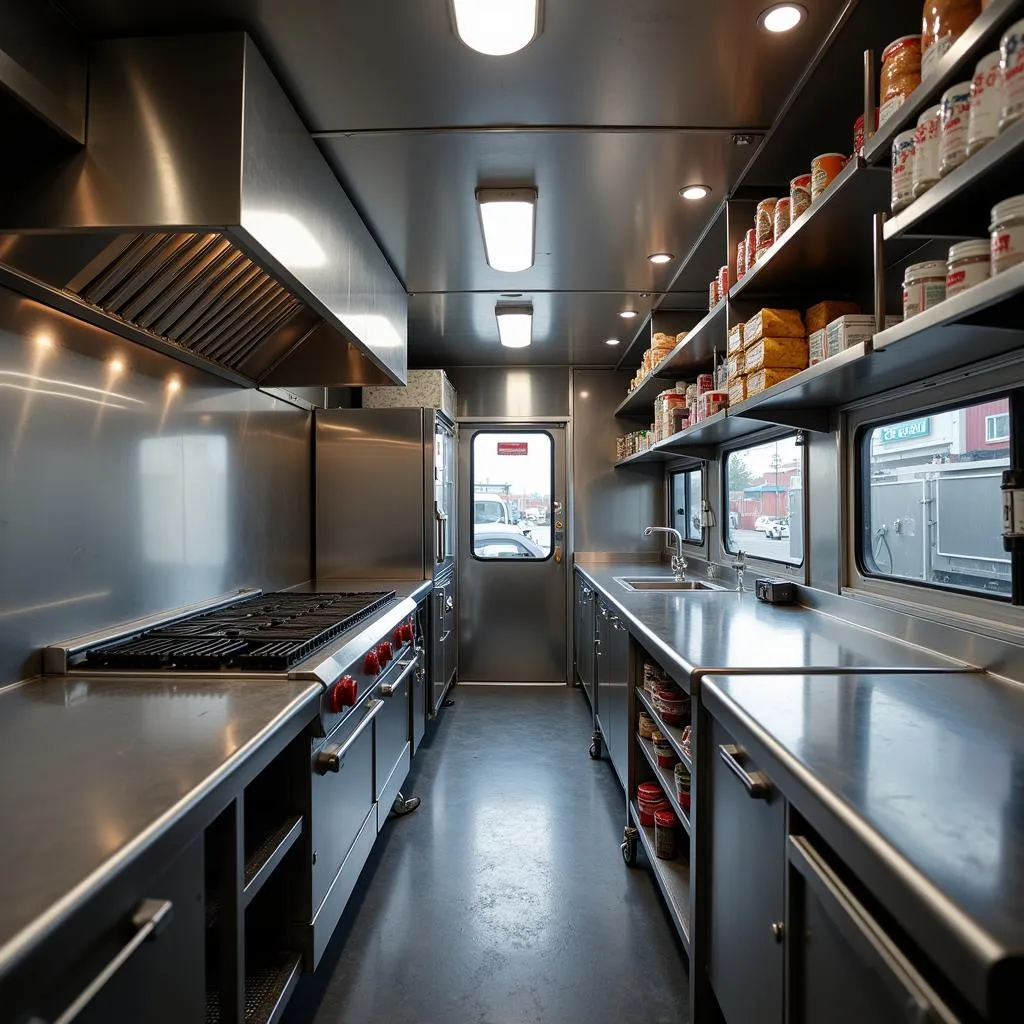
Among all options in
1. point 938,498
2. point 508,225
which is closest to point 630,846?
point 938,498

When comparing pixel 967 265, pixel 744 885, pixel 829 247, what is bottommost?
pixel 744 885

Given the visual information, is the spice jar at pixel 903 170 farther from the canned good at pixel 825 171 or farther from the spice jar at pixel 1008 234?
the canned good at pixel 825 171

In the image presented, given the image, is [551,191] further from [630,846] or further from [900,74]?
[630,846]

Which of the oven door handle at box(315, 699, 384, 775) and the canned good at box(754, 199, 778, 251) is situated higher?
the canned good at box(754, 199, 778, 251)

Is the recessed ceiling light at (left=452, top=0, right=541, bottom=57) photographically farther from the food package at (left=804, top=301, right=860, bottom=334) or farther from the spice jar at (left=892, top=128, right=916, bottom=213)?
the food package at (left=804, top=301, right=860, bottom=334)

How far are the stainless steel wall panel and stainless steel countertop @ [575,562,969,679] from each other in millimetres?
2162

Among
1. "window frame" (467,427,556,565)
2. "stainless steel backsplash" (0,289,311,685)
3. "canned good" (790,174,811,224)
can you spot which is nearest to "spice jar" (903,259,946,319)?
"canned good" (790,174,811,224)

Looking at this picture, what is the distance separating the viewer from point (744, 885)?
1.31m

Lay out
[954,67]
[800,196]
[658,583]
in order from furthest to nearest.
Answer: [658,583], [800,196], [954,67]

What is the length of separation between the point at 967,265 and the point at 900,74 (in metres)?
0.46

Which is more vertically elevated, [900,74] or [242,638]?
[900,74]

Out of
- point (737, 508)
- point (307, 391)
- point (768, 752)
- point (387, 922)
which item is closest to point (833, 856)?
point (768, 752)

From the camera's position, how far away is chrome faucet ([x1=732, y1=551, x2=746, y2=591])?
3124 mm

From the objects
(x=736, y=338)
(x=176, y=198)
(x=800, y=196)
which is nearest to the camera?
(x=176, y=198)
